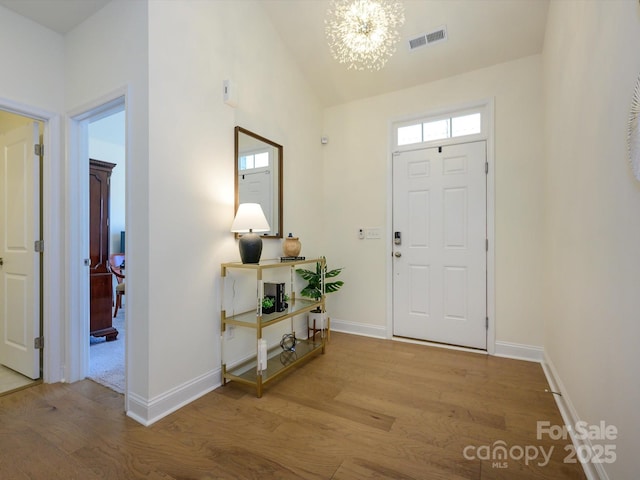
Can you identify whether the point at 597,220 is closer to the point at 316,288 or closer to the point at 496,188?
the point at 496,188

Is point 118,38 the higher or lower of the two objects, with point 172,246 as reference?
higher

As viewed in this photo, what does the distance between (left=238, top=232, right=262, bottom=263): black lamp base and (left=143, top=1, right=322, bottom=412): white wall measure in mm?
195

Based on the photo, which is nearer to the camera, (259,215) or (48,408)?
(48,408)

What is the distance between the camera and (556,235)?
7.30ft

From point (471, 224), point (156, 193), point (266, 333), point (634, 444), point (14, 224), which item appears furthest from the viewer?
point (471, 224)

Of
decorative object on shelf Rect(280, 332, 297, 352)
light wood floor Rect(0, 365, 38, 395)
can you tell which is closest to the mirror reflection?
decorative object on shelf Rect(280, 332, 297, 352)

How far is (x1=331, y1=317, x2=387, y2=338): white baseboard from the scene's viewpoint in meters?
3.46

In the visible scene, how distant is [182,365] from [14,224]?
1.96 meters

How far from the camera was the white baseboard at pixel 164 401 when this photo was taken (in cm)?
184

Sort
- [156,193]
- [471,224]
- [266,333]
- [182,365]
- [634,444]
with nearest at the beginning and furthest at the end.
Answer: [634,444] → [156,193] → [182,365] → [266,333] → [471,224]

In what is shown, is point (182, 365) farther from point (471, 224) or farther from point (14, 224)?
point (471, 224)

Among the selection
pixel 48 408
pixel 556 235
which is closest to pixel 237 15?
pixel 556 235

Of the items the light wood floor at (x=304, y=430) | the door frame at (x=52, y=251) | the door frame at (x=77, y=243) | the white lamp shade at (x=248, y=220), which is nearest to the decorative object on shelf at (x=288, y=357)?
the light wood floor at (x=304, y=430)

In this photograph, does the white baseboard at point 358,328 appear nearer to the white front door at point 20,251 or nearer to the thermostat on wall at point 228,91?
the thermostat on wall at point 228,91
